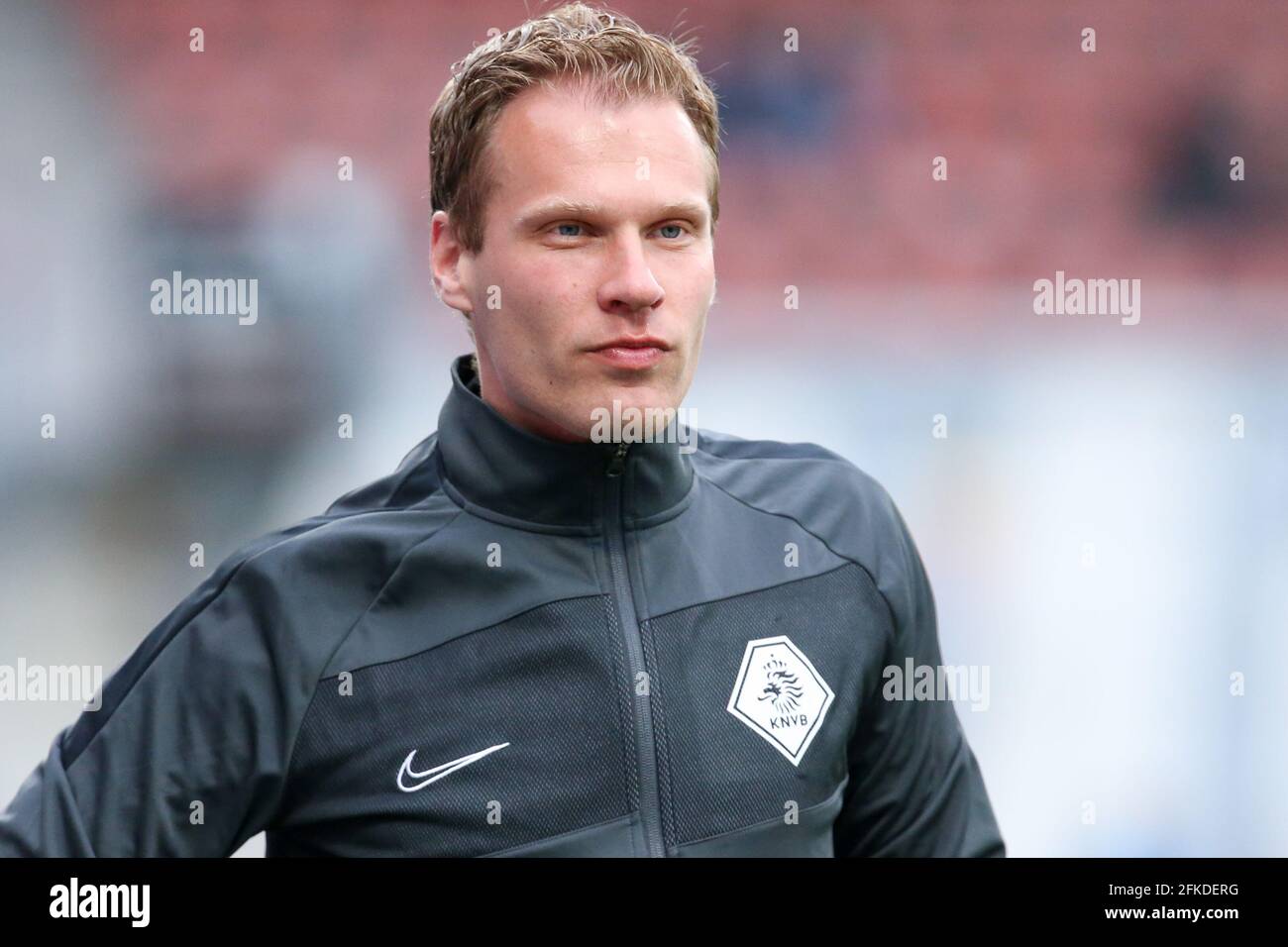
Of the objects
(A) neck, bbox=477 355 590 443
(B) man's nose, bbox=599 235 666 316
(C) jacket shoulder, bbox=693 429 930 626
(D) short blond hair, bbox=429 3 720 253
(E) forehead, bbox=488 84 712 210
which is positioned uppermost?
(D) short blond hair, bbox=429 3 720 253

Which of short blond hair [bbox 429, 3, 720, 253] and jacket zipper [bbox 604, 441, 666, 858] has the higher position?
short blond hair [bbox 429, 3, 720, 253]

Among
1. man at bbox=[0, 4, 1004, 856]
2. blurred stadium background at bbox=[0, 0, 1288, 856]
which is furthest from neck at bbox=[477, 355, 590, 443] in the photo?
blurred stadium background at bbox=[0, 0, 1288, 856]

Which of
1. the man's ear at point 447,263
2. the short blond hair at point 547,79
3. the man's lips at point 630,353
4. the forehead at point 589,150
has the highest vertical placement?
the short blond hair at point 547,79

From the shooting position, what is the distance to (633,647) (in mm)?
1524

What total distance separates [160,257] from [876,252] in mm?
2097

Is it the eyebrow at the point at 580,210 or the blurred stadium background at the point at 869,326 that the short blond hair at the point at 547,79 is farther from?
the blurred stadium background at the point at 869,326

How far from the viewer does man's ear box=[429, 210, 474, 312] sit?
163 centimetres

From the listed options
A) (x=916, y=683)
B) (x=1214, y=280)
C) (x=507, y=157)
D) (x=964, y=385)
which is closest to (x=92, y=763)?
(x=507, y=157)

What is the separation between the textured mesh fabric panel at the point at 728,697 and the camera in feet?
4.94

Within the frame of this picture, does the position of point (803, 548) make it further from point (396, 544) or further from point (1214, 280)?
point (1214, 280)

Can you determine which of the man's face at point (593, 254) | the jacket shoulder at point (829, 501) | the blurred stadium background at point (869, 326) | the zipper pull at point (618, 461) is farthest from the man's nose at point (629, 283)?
the blurred stadium background at point (869, 326)

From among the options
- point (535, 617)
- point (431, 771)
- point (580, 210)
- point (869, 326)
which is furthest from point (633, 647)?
point (869, 326)

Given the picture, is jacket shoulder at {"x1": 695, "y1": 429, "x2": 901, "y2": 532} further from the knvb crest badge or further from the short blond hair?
the short blond hair

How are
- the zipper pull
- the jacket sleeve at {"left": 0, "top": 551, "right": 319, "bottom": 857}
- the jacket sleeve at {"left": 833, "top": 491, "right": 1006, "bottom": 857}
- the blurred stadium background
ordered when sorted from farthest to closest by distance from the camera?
the blurred stadium background, the jacket sleeve at {"left": 833, "top": 491, "right": 1006, "bottom": 857}, the zipper pull, the jacket sleeve at {"left": 0, "top": 551, "right": 319, "bottom": 857}
